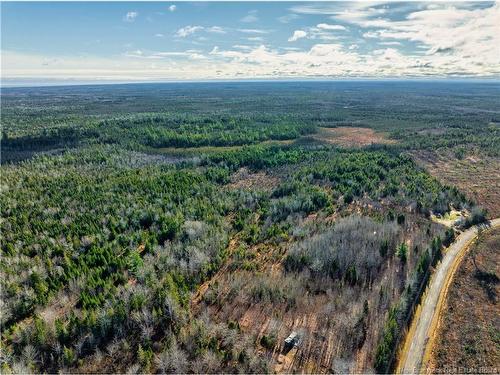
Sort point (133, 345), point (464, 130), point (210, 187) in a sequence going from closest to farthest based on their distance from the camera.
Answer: point (133, 345) < point (210, 187) < point (464, 130)

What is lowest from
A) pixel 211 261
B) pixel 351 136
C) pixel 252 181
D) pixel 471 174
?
pixel 211 261

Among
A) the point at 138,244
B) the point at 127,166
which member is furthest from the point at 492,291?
the point at 127,166

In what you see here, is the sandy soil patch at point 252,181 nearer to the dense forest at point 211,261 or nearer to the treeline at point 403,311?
the dense forest at point 211,261

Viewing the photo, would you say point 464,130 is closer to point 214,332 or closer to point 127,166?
point 127,166

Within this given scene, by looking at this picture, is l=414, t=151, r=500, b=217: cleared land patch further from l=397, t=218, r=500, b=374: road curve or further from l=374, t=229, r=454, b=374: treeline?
l=374, t=229, r=454, b=374: treeline

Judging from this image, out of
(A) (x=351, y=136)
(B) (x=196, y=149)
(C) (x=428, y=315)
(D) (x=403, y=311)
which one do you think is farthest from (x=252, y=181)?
(A) (x=351, y=136)

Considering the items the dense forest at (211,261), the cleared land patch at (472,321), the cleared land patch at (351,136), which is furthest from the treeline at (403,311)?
the cleared land patch at (351,136)

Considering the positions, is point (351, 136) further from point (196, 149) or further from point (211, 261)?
point (211, 261)
